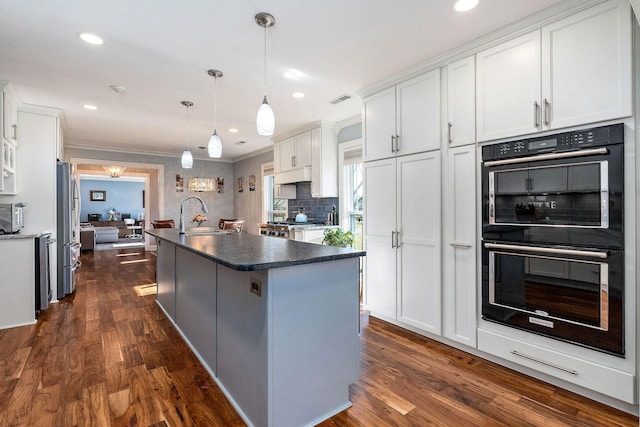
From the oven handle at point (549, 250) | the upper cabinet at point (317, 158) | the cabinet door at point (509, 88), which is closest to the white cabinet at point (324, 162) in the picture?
the upper cabinet at point (317, 158)

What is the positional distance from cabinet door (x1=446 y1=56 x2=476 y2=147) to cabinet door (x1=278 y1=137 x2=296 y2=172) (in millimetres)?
3103

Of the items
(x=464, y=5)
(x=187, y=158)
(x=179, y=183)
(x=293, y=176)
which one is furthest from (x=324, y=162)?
(x=179, y=183)

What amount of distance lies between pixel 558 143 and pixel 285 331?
80.2 inches

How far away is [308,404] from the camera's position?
1711mm

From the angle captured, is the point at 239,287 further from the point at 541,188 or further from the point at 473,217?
the point at 541,188

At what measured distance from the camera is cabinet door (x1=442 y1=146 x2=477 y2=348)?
97.9 inches

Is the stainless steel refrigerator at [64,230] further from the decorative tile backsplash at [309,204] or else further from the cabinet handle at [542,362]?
the cabinet handle at [542,362]

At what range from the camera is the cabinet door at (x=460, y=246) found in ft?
8.16

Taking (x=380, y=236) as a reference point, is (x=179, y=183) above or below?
above

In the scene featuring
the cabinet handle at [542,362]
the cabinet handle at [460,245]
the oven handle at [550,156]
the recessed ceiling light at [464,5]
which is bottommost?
the cabinet handle at [542,362]

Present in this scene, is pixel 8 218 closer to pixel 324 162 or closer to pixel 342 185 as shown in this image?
pixel 324 162

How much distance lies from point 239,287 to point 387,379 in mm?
1211

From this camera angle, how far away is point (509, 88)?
89.1 inches

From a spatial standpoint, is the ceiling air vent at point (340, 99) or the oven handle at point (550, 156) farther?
the ceiling air vent at point (340, 99)
